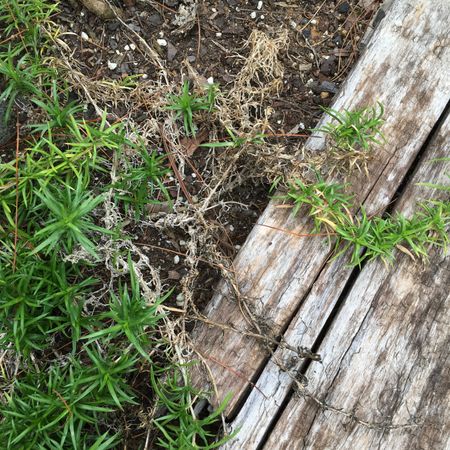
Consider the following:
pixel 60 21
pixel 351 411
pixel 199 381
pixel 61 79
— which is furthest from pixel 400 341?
pixel 60 21

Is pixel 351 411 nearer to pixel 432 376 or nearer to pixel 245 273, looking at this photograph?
pixel 432 376

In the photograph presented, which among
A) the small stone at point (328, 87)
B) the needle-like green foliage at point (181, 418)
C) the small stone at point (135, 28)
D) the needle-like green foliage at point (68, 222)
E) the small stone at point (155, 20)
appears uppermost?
the small stone at point (328, 87)

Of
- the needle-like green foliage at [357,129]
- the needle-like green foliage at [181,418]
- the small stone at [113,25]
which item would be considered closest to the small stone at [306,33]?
the needle-like green foliage at [357,129]

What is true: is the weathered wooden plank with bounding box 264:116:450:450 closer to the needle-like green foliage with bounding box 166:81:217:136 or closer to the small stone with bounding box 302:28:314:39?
the needle-like green foliage with bounding box 166:81:217:136

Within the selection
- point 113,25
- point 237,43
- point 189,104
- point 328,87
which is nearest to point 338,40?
point 328,87

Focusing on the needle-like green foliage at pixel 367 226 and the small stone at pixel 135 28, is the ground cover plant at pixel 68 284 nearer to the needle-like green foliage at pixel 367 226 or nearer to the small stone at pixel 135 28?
the small stone at pixel 135 28

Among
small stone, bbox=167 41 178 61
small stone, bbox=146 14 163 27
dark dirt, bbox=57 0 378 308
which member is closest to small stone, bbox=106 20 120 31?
dark dirt, bbox=57 0 378 308

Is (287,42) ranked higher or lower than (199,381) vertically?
higher
